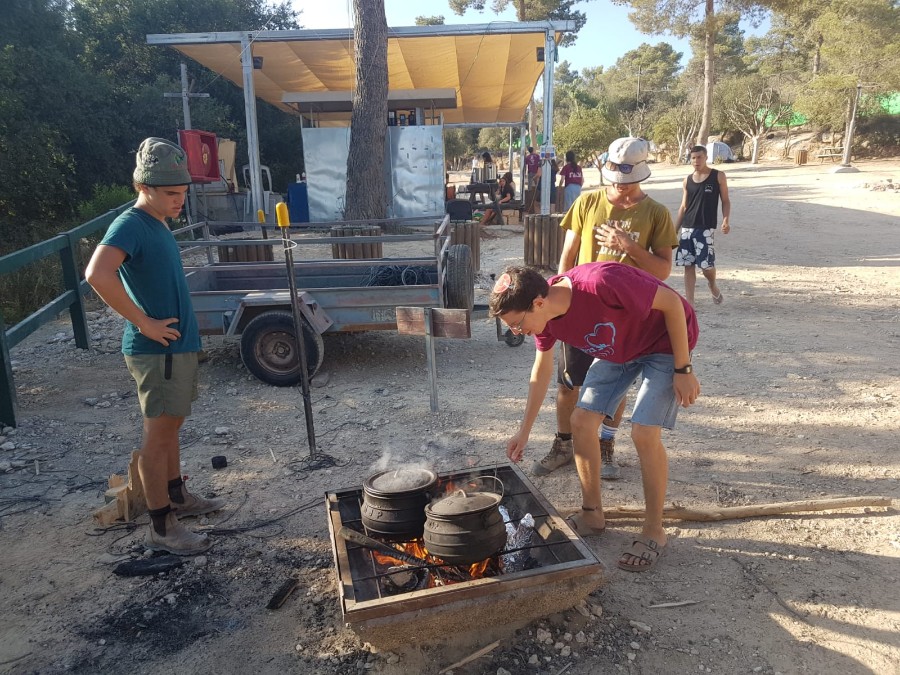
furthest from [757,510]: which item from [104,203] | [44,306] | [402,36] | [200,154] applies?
[104,203]

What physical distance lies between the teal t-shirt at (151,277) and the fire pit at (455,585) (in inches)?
47.7

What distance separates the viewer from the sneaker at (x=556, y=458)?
4.03 m

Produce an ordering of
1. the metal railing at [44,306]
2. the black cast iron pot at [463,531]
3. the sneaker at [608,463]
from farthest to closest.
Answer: the metal railing at [44,306] → the sneaker at [608,463] → the black cast iron pot at [463,531]

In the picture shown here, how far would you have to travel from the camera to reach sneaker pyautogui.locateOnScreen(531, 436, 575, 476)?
4.03m

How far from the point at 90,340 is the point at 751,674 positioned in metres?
7.17

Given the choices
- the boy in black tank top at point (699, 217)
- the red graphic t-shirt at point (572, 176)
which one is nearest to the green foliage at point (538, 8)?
the red graphic t-shirt at point (572, 176)

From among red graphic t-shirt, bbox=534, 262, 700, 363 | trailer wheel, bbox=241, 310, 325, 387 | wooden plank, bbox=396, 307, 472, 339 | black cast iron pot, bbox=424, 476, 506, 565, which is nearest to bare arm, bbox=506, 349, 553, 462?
red graphic t-shirt, bbox=534, 262, 700, 363

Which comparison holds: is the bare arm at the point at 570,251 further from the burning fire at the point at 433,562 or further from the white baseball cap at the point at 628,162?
the burning fire at the point at 433,562

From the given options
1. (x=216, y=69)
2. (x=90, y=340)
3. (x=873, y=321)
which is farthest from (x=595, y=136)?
(x=90, y=340)

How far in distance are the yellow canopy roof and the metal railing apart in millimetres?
7284

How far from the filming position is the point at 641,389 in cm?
290

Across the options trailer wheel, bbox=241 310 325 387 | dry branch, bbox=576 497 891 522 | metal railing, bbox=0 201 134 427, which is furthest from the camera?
trailer wheel, bbox=241 310 325 387

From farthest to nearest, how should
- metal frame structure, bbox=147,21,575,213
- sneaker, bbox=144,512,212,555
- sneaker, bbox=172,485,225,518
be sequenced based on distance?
metal frame structure, bbox=147,21,575,213 < sneaker, bbox=172,485,225,518 < sneaker, bbox=144,512,212,555

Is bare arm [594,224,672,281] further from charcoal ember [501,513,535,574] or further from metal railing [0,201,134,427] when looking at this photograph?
metal railing [0,201,134,427]
